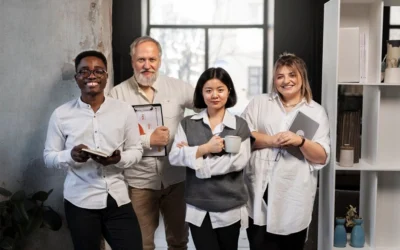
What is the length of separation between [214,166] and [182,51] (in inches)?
120

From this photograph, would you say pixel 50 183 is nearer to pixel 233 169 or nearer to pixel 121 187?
pixel 121 187

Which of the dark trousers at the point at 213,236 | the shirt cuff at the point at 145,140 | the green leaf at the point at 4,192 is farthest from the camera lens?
the green leaf at the point at 4,192

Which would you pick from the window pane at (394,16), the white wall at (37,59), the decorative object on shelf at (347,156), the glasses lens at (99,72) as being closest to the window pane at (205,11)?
the window pane at (394,16)

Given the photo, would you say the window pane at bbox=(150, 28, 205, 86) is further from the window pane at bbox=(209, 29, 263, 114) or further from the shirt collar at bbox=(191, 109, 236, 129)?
the shirt collar at bbox=(191, 109, 236, 129)

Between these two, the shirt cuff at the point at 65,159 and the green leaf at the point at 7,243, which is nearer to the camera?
the shirt cuff at the point at 65,159

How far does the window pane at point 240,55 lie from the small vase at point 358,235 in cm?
246

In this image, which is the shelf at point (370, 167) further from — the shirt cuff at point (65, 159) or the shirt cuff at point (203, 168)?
the shirt cuff at point (65, 159)

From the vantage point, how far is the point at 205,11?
16.4ft

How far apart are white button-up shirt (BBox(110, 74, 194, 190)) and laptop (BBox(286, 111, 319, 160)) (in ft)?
2.07

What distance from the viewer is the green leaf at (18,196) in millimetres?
2697

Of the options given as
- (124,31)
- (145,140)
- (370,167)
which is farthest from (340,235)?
(124,31)

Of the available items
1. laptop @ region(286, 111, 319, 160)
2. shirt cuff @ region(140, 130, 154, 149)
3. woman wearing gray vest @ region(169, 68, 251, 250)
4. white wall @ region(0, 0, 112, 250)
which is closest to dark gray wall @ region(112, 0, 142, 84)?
white wall @ region(0, 0, 112, 250)

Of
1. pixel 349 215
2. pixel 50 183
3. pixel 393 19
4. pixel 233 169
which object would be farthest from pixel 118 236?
pixel 393 19

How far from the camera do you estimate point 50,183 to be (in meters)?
2.88
